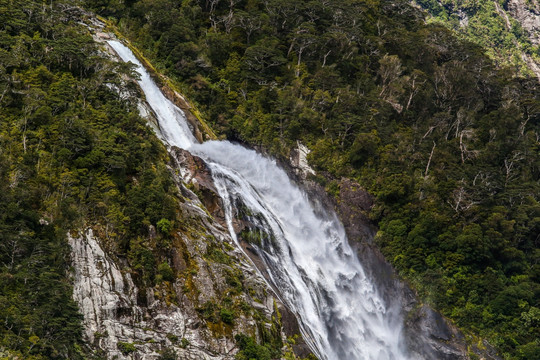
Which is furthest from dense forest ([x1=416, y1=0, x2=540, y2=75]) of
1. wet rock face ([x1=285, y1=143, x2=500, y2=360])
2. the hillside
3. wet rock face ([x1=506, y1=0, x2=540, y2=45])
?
wet rock face ([x1=285, y1=143, x2=500, y2=360])

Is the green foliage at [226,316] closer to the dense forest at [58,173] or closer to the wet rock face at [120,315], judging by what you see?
the wet rock face at [120,315]

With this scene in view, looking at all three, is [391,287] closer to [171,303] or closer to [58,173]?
[171,303]

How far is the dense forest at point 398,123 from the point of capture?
35.3m

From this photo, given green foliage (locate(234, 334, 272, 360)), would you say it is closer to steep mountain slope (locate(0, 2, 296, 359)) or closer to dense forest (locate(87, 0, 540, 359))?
steep mountain slope (locate(0, 2, 296, 359))

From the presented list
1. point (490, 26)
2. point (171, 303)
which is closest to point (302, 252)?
point (171, 303)

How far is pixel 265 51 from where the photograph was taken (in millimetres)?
42938

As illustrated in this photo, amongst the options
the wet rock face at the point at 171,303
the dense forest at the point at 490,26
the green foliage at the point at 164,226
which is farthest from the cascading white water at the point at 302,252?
the dense forest at the point at 490,26

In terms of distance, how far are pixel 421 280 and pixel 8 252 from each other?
2707cm

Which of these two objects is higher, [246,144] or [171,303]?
[171,303]

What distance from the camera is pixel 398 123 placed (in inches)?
1758

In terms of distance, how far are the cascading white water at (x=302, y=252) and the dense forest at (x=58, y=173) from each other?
14.6 ft

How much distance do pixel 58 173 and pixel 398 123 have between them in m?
31.5

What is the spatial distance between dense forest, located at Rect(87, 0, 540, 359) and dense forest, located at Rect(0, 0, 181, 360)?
1188 centimetres

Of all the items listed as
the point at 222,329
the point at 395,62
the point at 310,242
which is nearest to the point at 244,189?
the point at 310,242
